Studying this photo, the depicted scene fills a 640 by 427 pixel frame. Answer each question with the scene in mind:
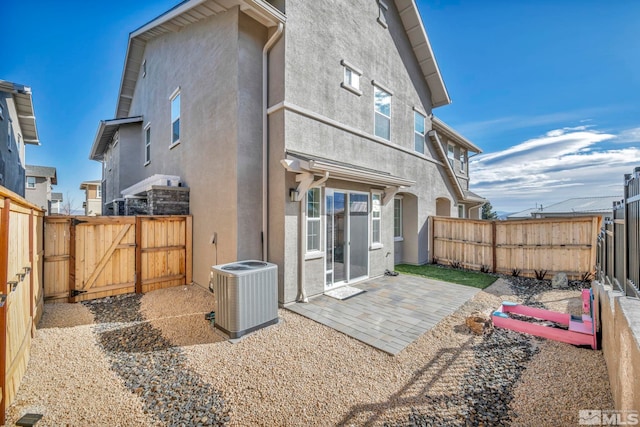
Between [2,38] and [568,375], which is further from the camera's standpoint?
[2,38]

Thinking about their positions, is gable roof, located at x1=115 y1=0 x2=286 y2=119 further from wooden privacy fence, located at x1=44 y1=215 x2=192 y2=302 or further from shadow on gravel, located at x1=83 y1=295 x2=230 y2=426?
shadow on gravel, located at x1=83 y1=295 x2=230 y2=426

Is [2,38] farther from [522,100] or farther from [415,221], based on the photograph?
[522,100]

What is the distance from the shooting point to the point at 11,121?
11086 millimetres

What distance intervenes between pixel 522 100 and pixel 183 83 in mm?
14942

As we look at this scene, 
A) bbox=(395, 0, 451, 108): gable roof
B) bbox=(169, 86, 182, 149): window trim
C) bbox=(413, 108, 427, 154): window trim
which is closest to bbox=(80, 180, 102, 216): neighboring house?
bbox=(169, 86, 182, 149): window trim

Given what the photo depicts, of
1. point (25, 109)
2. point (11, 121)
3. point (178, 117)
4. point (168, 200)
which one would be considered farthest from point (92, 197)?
point (168, 200)

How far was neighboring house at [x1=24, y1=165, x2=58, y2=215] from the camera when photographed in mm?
21969

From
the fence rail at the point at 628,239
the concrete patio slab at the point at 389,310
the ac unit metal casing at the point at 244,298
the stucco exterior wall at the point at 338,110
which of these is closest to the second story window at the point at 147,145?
the stucco exterior wall at the point at 338,110

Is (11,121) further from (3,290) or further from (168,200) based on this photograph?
(3,290)

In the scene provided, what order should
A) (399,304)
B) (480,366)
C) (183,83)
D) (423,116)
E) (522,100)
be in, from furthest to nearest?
1. (522,100)
2. (423,116)
3. (183,83)
4. (399,304)
5. (480,366)

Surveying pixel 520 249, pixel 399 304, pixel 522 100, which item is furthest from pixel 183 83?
pixel 522 100

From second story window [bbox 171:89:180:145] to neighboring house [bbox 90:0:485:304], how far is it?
0.25ft

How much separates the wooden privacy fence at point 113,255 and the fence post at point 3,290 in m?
4.28

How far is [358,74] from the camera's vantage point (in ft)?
27.0
